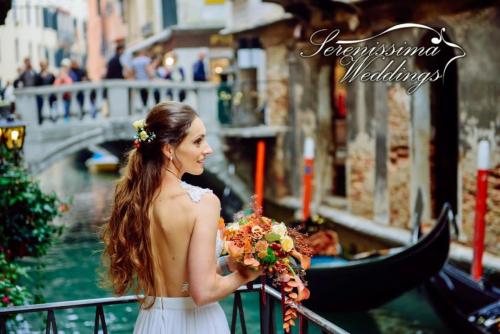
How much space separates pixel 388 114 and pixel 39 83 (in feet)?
11.7

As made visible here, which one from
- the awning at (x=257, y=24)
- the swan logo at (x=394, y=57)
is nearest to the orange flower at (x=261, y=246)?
the swan logo at (x=394, y=57)

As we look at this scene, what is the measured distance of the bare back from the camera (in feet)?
5.63

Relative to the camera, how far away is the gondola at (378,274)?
5.42 m

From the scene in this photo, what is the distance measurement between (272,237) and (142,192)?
10.7 inches

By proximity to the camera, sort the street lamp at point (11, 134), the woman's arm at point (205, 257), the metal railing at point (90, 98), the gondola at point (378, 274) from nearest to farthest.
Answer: the woman's arm at point (205, 257) < the street lamp at point (11, 134) < the gondola at point (378, 274) < the metal railing at point (90, 98)

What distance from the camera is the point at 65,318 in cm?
618

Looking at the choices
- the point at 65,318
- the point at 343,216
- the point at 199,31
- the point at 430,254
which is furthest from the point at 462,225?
the point at 199,31

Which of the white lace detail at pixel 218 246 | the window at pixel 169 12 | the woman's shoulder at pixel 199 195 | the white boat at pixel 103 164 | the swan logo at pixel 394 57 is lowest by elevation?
the white boat at pixel 103 164

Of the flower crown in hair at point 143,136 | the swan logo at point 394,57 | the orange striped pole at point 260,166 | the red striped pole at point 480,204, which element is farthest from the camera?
the orange striped pole at point 260,166

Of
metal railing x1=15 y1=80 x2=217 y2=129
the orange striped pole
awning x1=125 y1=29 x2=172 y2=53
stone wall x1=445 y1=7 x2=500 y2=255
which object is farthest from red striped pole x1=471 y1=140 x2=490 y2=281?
awning x1=125 y1=29 x2=172 y2=53

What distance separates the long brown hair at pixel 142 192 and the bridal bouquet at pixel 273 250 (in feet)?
0.56

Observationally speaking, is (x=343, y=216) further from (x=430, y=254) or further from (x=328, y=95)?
(x=430, y=254)

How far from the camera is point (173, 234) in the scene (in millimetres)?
1727

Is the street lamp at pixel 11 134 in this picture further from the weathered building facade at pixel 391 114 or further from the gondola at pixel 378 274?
the weathered building facade at pixel 391 114
